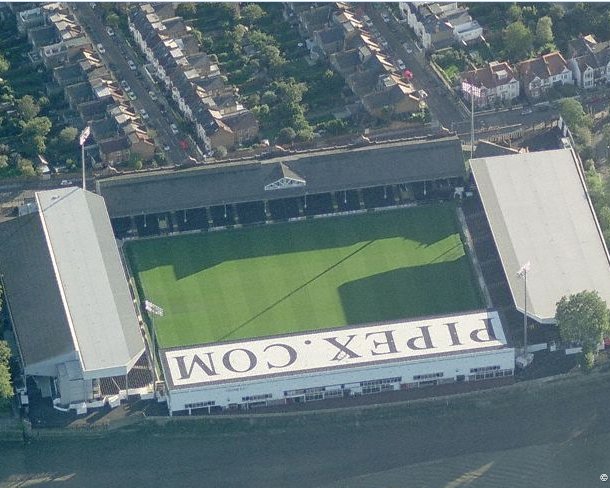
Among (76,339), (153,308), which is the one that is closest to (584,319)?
(153,308)

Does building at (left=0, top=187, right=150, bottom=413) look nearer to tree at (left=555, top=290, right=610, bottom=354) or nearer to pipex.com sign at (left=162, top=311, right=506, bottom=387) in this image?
pipex.com sign at (left=162, top=311, right=506, bottom=387)

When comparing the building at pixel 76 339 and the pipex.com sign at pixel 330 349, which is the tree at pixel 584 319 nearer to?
the pipex.com sign at pixel 330 349

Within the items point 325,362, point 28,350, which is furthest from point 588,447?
point 28,350

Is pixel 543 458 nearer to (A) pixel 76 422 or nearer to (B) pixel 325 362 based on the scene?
(B) pixel 325 362

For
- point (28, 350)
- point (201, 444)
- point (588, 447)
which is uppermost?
point (28, 350)

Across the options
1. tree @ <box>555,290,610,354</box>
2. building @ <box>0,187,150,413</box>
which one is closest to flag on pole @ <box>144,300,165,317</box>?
building @ <box>0,187,150,413</box>
